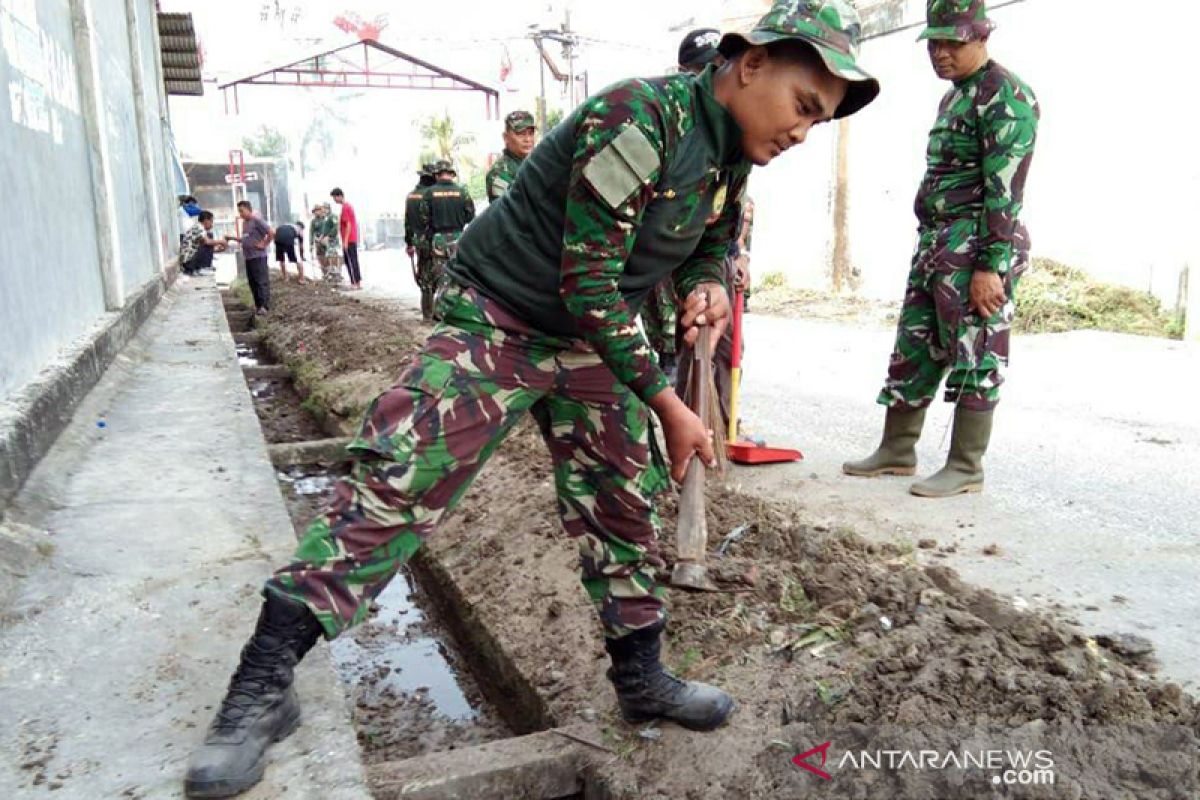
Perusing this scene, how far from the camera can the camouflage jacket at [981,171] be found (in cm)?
340

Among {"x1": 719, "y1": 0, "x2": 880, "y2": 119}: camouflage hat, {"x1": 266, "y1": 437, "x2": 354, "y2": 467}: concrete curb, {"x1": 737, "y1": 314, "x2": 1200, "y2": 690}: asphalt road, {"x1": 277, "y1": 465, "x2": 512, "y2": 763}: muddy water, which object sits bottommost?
{"x1": 277, "y1": 465, "x2": 512, "y2": 763}: muddy water

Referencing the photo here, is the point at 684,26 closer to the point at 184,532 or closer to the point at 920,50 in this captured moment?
the point at 920,50

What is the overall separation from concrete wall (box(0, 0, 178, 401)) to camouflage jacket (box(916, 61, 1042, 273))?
3.72m

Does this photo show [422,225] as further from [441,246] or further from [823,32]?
[823,32]

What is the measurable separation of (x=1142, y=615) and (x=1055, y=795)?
1.15 m

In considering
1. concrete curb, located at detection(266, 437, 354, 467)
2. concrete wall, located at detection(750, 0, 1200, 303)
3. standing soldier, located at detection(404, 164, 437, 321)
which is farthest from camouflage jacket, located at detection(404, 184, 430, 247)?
concrete wall, located at detection(750, 0, 1200, 303)

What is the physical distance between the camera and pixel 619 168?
1.62 meters

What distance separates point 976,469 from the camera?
12.7 feet

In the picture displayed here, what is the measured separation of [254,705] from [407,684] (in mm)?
1536

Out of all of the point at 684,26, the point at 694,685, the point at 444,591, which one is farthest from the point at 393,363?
the point at 684,26

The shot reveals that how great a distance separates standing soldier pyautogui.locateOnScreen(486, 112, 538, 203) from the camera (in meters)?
6.81

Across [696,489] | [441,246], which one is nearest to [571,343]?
[696,489]

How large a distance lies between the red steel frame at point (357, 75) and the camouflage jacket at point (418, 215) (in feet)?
65.8

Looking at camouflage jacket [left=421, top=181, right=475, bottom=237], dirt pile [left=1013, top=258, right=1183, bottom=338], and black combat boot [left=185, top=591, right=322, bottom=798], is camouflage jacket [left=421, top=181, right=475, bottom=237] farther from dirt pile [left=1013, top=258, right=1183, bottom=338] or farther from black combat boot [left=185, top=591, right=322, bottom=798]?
black combat boot [left=185, top=591, right=322, bottom=798]
